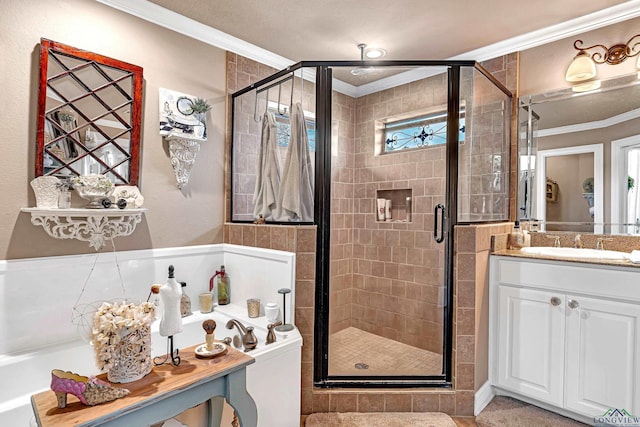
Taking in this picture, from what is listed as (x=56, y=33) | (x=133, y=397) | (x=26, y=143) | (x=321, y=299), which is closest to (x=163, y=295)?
(x=133, y=397)

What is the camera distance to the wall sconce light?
7.03 ft

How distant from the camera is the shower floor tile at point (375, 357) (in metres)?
2.23

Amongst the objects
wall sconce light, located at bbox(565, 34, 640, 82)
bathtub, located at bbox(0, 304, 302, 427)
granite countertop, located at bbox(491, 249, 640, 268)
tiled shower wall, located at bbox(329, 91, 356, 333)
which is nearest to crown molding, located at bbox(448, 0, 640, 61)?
wall sconce light, located at bbox(565, 34, 640, 82)

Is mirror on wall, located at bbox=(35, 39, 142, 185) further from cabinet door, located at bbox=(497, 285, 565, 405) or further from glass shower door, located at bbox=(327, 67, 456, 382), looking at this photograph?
cabinet door, located at bbox=(497, 285, 565, 405)

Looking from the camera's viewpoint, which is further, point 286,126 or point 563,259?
point 286,126

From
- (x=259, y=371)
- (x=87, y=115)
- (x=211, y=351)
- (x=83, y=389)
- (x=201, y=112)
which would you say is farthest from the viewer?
(x=201, y=112)

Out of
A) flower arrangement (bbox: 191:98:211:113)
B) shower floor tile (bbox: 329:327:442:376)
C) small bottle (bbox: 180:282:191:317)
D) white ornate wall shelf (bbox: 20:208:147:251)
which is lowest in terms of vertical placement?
shower floor tile (bbox: 329:327:442:376)

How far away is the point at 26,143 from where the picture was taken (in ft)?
5.91

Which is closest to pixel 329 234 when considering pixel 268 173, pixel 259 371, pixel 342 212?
pixel 342 212

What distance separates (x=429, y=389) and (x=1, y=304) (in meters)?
2.42

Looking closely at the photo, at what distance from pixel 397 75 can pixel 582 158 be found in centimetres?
139

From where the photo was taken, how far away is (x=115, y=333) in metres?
1.09

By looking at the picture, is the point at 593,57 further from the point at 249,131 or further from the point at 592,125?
the point at 249,131

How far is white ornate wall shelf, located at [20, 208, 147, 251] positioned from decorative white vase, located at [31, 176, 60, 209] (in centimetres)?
6
